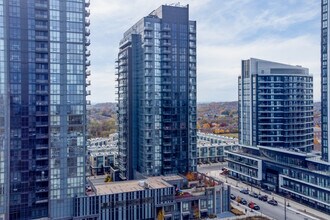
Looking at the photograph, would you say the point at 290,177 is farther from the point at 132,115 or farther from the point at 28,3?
the point at 28,3

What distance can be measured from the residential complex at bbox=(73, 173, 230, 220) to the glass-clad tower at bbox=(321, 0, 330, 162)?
68.0 feet

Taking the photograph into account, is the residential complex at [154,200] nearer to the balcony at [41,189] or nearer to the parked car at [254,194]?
the balcony at [41,189]

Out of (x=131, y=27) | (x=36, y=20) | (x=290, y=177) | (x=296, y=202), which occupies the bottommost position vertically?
(x=296, y=202)

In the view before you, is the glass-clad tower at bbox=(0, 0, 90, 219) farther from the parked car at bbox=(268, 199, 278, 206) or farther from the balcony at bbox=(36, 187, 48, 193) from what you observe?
the parked car at bbox=(268, 199, 278, 206)

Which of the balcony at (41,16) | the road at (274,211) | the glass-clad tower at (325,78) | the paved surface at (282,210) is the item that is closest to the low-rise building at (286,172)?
the paved surface at (282,210)

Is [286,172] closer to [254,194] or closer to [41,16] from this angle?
[254,194]

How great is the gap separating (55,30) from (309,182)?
50588mm

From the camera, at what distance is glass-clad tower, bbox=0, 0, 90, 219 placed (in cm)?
4903

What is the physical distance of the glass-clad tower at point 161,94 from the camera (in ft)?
225

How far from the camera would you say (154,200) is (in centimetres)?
5531

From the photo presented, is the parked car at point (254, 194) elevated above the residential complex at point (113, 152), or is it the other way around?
the residential complex at point (113, 152)

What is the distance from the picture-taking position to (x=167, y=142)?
68.9 metres

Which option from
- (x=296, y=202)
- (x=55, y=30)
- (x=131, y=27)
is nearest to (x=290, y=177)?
(x=296, y=202)

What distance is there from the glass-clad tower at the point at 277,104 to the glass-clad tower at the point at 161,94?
909 inches
